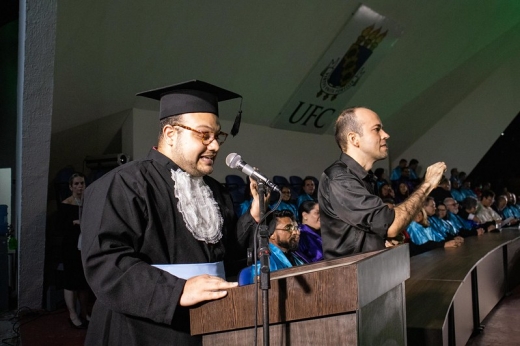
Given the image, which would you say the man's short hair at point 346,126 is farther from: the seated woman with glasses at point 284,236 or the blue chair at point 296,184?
the blue chair at point 296,184

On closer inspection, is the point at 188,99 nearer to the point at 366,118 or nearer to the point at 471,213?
the point at 366,118

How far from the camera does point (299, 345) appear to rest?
4.31 feet

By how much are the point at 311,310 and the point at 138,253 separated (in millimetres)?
593

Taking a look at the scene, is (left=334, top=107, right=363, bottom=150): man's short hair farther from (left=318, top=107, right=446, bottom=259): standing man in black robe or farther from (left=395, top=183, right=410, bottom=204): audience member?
(left=395, top=183, right=410, bottom=204): audience member

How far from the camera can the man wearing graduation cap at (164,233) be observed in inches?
56.8

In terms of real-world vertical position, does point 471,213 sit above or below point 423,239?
above

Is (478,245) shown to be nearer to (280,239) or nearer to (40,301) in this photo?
(280,239)

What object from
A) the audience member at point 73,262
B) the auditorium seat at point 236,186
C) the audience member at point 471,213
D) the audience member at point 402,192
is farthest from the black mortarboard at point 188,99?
the audience member at point 402,192

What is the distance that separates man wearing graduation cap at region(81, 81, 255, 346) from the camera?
56.8 inches

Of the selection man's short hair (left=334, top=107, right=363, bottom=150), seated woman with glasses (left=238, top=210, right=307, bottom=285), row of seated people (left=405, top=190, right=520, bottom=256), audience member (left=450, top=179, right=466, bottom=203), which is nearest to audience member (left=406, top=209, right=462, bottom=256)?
row of seated people (left=405, top=190, right=520, bottom=256)

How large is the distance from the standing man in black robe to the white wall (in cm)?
1299

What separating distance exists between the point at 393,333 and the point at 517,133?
1493cm

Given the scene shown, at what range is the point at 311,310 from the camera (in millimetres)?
1273

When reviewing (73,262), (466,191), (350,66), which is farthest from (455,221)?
(73,262)
